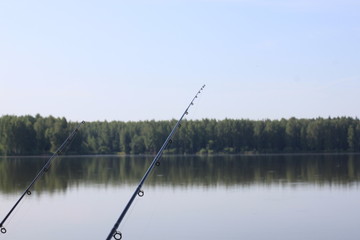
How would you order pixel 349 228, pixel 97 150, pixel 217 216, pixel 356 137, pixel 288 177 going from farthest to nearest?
pixel 97 150, pixel 356 137, pixel 288 177, pixel 217 216, pixel 349 228

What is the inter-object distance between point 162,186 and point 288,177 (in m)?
11.8

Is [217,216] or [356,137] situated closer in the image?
[217,216]

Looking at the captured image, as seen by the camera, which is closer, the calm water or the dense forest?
the calm water

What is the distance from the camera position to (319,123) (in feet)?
424

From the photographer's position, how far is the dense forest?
118 meters

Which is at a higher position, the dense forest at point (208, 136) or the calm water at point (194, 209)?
the dense forest at point (208, 136)

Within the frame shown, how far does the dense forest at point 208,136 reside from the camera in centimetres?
A: 11819

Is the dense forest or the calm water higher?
the dense forest

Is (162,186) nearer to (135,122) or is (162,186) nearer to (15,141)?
(15,141)

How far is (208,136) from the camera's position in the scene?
13550cm

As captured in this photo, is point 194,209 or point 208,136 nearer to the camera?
point 194,209

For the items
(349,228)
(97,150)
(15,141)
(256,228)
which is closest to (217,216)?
(256,228)

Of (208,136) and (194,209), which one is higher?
(208,136)

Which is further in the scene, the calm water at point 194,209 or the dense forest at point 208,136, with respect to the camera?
the dense forest at point 208,136
